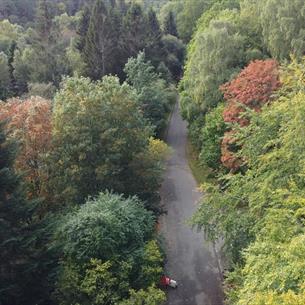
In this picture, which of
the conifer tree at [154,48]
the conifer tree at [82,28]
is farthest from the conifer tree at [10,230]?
the conifer tree at [154,48]

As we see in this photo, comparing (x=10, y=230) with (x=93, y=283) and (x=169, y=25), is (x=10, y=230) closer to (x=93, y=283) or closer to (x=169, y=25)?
(x=93, y=283)

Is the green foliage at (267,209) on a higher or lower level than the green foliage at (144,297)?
higher

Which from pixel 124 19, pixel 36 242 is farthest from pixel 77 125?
pixel 124 19

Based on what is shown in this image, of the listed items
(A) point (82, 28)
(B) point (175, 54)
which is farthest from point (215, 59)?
(B) point (175, 54)

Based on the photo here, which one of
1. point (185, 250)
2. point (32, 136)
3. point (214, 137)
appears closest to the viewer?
point (32, 136)

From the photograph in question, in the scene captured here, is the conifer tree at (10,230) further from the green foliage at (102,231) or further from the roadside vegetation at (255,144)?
the roadside vegetation at (255,144)

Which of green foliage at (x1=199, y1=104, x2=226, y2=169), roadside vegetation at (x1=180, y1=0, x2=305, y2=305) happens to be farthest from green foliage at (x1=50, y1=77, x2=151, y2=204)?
green foliage at (x1=199, y1=104, x2=226, y2=169)

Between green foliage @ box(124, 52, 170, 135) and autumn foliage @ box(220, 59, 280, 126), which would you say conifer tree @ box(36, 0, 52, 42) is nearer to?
green foliage @ box(124, 52, 170, 135)
